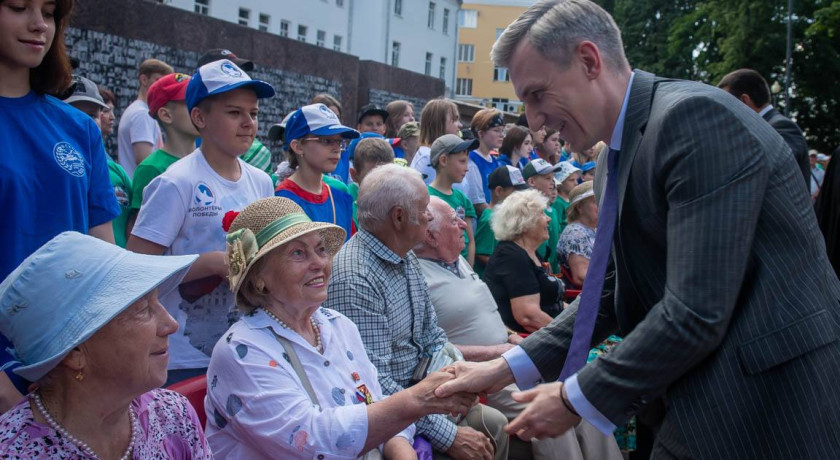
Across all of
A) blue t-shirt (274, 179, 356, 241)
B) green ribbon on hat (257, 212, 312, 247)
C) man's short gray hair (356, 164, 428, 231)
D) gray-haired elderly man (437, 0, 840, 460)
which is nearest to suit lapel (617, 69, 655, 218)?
gray-haired elderly man (437, 0, 840, 460)

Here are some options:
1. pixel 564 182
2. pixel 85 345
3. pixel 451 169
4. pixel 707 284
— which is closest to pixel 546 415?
pixel 707 284

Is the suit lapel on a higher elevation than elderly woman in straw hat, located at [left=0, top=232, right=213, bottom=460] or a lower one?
higher

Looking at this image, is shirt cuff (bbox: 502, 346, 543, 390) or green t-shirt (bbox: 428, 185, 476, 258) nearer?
shirt cuff (bbox: 502, 346, 543, 390)

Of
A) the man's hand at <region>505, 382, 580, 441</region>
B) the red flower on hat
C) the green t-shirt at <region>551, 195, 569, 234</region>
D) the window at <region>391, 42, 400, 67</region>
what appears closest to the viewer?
the man's hand at <region>505, 382, 580, 441</region>

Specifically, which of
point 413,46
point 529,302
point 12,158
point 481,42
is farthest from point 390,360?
point 481,42

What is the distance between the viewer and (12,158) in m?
2.41

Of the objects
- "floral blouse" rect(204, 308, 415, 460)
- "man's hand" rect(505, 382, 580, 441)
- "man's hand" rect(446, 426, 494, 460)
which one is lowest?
"man's hand" rect(446, 426, 494, 460)

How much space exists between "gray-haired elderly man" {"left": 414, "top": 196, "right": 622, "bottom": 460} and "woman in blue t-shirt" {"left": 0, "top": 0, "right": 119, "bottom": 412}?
2.03 meters

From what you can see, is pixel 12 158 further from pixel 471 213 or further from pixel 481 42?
pixel 481 42

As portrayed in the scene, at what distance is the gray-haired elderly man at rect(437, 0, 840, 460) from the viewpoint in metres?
1.89

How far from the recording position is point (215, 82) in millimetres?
3668

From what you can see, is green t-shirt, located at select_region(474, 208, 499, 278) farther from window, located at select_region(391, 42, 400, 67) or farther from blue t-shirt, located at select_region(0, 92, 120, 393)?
window, located at select_region(391, 42, 400, 67)

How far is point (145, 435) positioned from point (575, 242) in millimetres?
4521

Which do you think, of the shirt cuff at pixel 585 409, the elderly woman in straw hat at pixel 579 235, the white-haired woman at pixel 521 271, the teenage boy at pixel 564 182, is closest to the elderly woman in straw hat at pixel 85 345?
the shirt cuff at pixel 585 409
